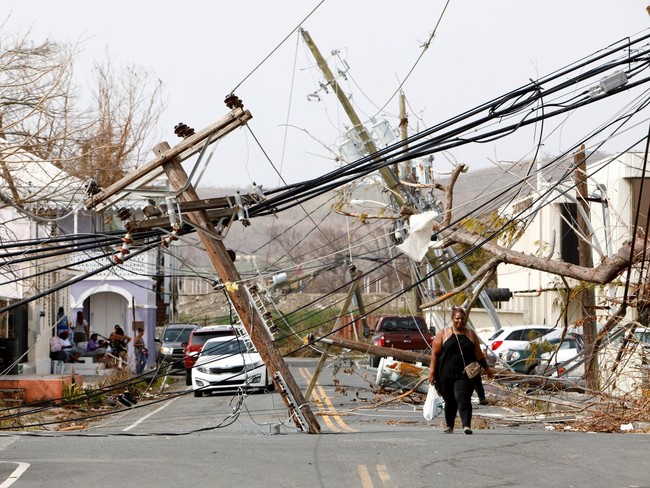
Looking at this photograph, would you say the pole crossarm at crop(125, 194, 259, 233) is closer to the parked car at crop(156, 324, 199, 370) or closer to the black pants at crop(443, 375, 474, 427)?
the black pants at crop(443, 375, 474, 427)

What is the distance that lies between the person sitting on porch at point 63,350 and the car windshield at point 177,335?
558cm

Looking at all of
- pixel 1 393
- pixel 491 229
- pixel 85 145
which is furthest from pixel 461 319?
pixel 1 393

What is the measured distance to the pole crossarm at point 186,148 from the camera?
14.5 metres

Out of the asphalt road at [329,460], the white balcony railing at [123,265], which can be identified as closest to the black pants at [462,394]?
the asphalt road at [329,460]

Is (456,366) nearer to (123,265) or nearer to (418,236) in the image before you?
(418,236)

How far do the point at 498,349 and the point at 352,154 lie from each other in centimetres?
920

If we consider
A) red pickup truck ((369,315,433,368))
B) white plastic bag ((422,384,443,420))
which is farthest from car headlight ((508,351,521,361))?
white plastic bag ((422,384,443,420))

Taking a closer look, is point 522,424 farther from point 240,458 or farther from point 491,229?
point 240,458

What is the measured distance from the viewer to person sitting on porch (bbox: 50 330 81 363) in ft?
104

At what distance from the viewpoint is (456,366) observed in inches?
572

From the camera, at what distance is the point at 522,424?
18078 millimetres

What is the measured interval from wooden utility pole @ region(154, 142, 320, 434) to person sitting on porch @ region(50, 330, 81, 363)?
17320 millimetres

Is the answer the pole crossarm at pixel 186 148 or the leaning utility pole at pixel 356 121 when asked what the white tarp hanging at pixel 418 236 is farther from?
the leaning utility pole at pixel 356 121

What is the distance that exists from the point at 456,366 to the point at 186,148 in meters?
4.68
